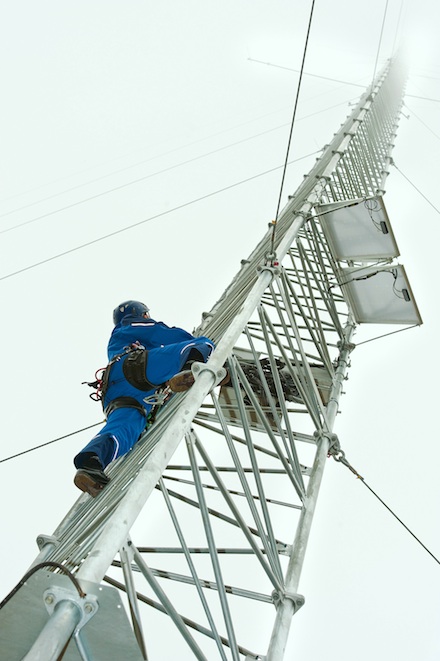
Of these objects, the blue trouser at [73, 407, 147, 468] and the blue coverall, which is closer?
the blue trouser at [73, 407, 147, 468]

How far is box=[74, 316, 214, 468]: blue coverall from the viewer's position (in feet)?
19.4

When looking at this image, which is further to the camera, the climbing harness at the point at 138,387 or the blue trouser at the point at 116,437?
the climbing harness at the point at 138,387

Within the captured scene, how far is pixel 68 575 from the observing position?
2.86 meters

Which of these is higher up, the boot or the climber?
the climber

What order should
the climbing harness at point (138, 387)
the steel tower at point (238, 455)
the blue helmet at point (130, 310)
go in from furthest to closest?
1. the blue helmet at point (130, 310)
2. the climbing harness at point (138, 387)
3. the steel tower at point (238, 455)

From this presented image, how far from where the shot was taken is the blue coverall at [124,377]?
5902 millimetres

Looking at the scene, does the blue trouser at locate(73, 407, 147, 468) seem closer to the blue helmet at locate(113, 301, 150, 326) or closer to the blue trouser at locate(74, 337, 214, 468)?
the blue trouser at locate(74, 337, 214, 468)

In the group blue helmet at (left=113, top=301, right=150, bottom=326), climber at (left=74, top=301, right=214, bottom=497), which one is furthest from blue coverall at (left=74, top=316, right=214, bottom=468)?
blue helmet at (left=113, top=301, right=150, bottom=326)

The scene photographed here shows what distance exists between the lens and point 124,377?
6551 millimetres

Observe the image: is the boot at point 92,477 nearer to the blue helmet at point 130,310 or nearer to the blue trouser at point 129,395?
the blue trouser at point 129,395

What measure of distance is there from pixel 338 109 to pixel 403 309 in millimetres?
17619

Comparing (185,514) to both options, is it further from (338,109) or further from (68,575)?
(338,109)

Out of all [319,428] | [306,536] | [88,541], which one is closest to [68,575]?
[88,541]

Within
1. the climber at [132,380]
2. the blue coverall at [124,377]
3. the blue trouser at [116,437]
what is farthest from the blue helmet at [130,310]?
the blue trouser at [116,437]
